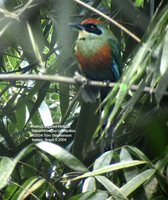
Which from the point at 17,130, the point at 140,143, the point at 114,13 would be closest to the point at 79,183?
the point at 140,143

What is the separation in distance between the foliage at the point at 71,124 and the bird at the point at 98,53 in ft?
0.14

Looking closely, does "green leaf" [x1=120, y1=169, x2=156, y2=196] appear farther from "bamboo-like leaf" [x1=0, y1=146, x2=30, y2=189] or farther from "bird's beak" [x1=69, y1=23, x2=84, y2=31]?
"bird's beak" [x1=69, y1=23, x2=84, y2=31]

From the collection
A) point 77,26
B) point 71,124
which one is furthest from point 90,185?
point 77,26

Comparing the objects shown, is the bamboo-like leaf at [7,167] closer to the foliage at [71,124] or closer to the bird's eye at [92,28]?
the foliage at [71,124]

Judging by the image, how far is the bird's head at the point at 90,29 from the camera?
135 centimetres

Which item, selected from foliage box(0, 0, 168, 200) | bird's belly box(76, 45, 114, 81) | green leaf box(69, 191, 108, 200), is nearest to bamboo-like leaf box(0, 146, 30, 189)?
foliage box(0, 0, 168, 200)

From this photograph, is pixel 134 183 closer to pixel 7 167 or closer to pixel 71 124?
pixel 7 167

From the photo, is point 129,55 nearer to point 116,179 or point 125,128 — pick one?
point 125,128

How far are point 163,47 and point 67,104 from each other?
23.5 inches

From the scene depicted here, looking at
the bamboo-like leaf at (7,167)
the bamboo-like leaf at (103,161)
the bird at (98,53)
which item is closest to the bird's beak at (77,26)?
the bird at (98,53)

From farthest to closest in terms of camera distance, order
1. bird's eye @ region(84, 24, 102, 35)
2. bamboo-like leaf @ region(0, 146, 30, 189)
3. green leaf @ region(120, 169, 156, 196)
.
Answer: bird's eye @ region(84, 24, 102, 35) → green leaf @ region(120, 169, 156, 196) → bamboo-like leaf @ region(0, 146, 30, 189)

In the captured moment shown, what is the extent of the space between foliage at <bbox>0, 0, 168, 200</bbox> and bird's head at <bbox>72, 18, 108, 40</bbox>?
4 cm

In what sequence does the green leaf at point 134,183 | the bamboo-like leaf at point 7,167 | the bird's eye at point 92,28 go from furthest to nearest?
the bird's eye at point 92,28
the green leaf at point 134,183
the bamboo-like leaf at point 7,167

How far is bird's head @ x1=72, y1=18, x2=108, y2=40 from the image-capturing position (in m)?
1.35
